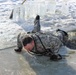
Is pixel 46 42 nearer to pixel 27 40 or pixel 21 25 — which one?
pixel 27 40

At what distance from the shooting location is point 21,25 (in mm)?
6316

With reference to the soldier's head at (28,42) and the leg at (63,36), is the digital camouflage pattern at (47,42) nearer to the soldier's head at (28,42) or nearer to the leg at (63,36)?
the soldier's head at (28,42)

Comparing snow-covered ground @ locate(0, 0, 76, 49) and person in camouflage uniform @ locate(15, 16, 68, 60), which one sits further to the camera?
snow-covered ground @ locate(0, 0, 76, 49)

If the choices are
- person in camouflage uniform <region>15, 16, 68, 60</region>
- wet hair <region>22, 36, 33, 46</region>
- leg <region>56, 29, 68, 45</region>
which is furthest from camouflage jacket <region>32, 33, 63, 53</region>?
leg <region>56, 29, 68, 45</region>

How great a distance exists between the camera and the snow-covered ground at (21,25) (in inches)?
202

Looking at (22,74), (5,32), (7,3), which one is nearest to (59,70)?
(22,74)

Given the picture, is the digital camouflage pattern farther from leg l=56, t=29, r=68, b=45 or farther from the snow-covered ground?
the snow-covered ground

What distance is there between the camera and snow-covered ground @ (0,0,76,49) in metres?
5.13

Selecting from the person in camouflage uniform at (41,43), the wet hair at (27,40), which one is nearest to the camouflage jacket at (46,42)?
the person in camouflage uniform at (41,43)

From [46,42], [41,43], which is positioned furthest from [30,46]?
[46,42]

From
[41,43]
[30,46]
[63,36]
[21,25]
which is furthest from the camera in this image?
[21,25]

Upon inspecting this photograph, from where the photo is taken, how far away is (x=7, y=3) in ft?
29.9

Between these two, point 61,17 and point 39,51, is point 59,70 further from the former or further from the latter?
point 61,17

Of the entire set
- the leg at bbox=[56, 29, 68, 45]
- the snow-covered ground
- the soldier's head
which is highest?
the soldier's head
